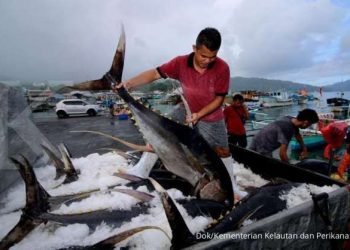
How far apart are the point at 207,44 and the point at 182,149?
41.4 inches

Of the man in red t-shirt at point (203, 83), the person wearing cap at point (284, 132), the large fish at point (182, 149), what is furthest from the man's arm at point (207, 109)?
the person wearing cap at point (284, 132)

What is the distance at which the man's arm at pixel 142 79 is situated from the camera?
9.50ft

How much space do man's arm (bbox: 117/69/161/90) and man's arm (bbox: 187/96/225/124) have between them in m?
0.71

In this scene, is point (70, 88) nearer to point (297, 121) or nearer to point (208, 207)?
point (208, 207)

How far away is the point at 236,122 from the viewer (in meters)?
6.96

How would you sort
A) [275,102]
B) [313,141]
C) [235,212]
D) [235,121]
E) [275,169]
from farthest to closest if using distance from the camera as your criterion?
[275,102] → [313,141] → [235,121] → [275,169] → [235,212]

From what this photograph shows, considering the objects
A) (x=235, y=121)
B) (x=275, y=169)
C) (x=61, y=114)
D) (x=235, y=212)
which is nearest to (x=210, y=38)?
(x=235, y=212)

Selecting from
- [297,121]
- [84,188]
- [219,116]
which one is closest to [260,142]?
[297,121]

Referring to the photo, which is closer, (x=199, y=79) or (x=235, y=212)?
(x=235, y=212)

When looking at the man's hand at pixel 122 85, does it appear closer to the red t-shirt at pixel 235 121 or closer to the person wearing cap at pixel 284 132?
the person wearing cap at pixel 284 132

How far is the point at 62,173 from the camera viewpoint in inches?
126

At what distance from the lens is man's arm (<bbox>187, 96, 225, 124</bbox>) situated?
109 inches

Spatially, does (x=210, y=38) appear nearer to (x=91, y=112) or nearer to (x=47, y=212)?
(x=47, y=212)

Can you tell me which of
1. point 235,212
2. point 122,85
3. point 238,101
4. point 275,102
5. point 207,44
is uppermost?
point 207,44
